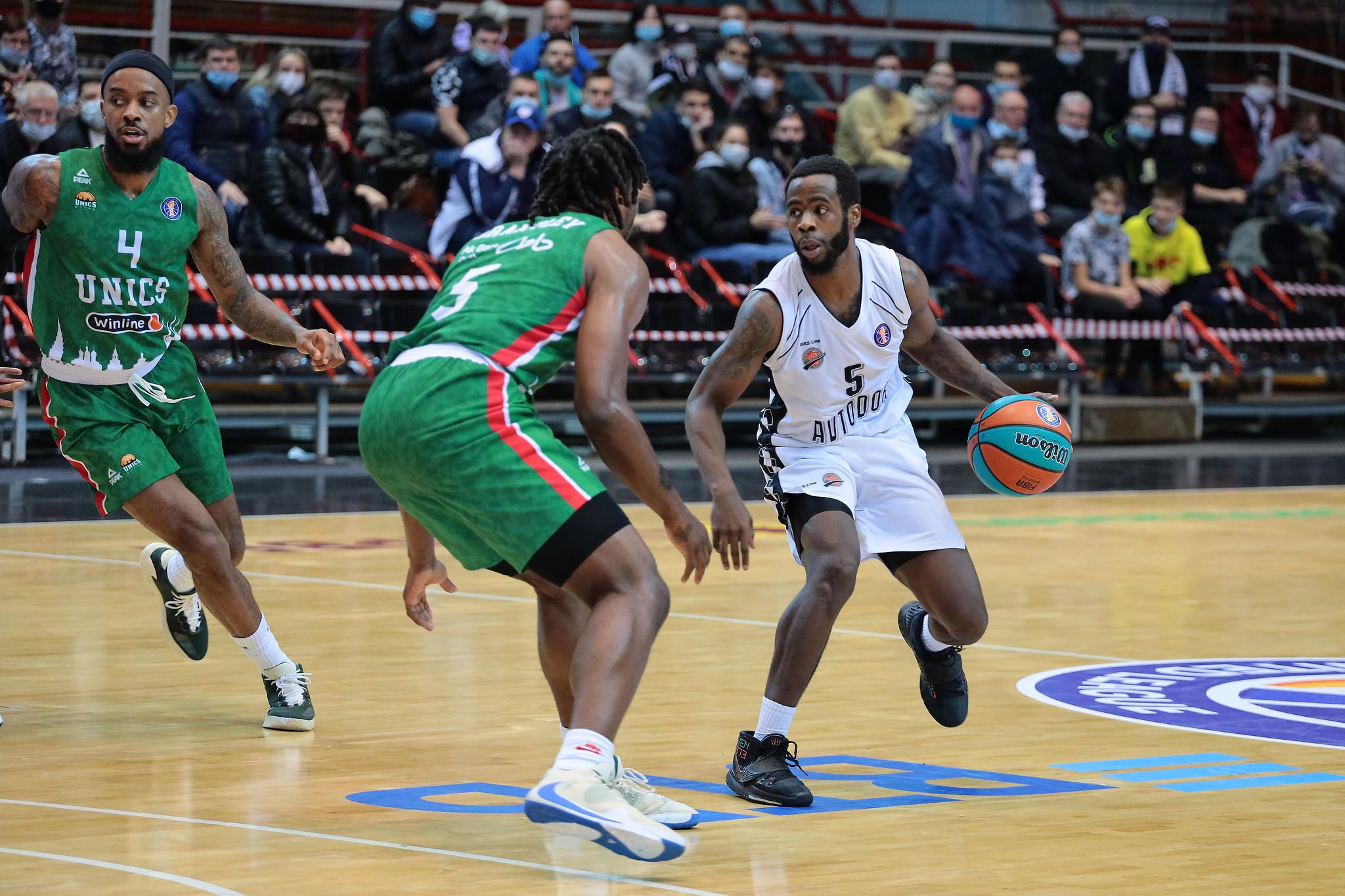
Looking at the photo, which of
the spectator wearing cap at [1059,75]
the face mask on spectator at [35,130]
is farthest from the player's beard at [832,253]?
the spectator wearing cap at [1059,75]

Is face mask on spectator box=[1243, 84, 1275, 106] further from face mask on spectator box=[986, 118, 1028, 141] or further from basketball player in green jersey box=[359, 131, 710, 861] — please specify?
basketball player in green jersey box=[359, 131, 710, 861]

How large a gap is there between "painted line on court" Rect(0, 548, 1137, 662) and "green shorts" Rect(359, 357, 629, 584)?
3577 mm

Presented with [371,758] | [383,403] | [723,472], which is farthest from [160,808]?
[723,472]

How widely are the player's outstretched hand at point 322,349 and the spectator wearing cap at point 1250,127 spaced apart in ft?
52.9

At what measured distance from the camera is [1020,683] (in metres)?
7.25

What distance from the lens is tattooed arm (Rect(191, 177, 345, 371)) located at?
6504 mm

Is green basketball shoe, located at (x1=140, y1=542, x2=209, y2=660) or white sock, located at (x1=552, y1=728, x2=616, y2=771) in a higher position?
white sock, located at (x1=552, y1=728, x2=616, y2=771)

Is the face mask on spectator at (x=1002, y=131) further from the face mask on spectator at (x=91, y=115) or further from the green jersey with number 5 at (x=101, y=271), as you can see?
the green jersey with number 5 at (x=101, y=271)

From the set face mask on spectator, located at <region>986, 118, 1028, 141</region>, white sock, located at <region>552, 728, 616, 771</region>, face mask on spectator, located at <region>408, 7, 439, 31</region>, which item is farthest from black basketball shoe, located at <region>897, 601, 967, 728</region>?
face mask on spectator, located at <region>986, 118, 1028, 141</region>

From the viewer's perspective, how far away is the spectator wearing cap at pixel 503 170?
14820 mm

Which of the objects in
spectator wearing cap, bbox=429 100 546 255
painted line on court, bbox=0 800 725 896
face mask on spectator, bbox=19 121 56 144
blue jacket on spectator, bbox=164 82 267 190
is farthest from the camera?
spectator wearing cap, bbox=429 100 546 255

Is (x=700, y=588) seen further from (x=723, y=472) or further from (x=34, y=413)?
(x=34, y=413)

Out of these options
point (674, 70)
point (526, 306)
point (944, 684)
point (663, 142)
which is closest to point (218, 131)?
point (663, 142)

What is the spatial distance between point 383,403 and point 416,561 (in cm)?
58
